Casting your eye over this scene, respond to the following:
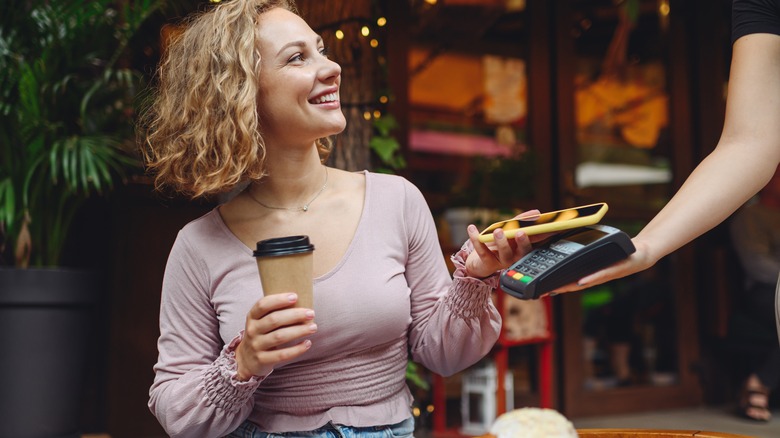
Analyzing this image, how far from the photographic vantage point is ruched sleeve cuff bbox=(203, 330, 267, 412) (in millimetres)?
1271

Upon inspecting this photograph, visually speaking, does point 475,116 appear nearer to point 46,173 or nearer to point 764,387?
point 764,387

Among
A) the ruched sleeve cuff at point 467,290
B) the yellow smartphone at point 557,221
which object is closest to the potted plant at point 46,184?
the ruched sleeve cuff at point 467,290

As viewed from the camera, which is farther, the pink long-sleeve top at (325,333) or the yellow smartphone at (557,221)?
the pink long-sleeve top at (325,333)

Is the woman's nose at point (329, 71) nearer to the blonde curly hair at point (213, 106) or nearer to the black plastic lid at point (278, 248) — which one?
the blonde curly hair at point (213, 106)

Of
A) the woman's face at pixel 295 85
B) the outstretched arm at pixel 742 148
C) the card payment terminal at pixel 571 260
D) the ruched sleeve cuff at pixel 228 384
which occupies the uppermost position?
the woman's face at pixel 295 85

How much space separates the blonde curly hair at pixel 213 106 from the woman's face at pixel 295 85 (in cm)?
3

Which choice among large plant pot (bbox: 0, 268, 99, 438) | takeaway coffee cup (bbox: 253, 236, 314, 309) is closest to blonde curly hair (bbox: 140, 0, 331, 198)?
takeaway coffee cup (bbox: 253, 236, 314, 309)

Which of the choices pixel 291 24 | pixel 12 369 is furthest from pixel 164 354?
pixel 12 369

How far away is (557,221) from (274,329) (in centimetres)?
44

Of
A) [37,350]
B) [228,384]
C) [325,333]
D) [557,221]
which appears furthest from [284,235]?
[37,350]

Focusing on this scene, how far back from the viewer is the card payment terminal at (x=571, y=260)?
94cm

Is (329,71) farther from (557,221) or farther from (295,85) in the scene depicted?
(557,221)

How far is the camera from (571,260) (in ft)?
3.10

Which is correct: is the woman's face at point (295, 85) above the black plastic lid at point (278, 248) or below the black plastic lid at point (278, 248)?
above
